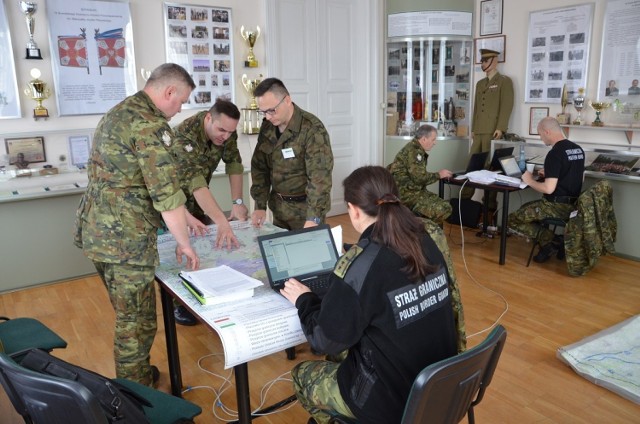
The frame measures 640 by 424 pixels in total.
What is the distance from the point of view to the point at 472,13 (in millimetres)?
6199

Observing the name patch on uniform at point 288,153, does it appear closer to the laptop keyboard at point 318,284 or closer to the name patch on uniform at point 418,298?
the laptop keyboard at point 318,284

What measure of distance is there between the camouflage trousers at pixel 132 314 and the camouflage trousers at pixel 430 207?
321cm

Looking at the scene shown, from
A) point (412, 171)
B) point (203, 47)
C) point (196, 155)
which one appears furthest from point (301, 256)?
point (203, 47)

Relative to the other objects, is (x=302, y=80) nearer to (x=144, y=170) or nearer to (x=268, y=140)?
(x=268, y=140)

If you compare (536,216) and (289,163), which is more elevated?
(289,163)

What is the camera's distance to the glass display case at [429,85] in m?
6.36

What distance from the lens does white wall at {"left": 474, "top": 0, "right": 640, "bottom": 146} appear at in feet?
Answer: 16.9

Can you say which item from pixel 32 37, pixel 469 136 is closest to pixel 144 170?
pixel 32 37

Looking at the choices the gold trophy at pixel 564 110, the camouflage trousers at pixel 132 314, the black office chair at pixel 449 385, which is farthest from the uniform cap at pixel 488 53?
the black office chair at pixel 449 385

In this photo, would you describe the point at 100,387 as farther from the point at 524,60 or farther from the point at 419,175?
the point at 524,60

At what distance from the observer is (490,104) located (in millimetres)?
5957

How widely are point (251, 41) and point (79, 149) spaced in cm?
201

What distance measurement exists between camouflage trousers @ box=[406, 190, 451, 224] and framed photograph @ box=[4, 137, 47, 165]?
3.34m

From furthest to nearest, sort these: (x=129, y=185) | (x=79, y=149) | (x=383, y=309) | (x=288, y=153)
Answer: (x=79, y=149), (x=288, y=153), (x=129, y=185), (x=383, y=309)
